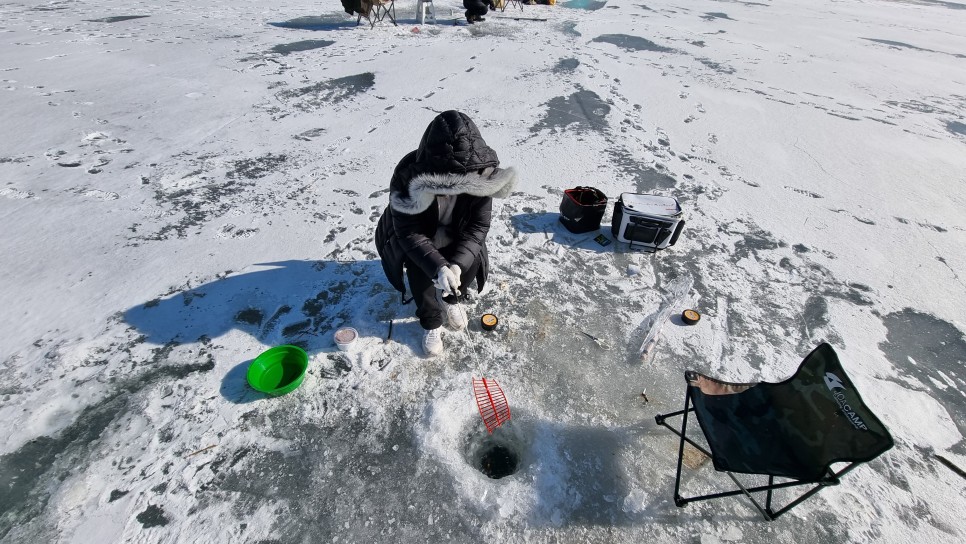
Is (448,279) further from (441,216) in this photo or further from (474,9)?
(474,9)

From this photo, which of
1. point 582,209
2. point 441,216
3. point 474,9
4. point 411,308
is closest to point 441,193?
point 441,216

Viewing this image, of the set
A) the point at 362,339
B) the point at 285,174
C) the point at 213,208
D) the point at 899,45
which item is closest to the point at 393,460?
the point at 362,339

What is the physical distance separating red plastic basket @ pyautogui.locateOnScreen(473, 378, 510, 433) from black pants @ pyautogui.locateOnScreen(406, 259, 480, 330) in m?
0.57

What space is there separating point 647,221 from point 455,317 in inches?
85.3

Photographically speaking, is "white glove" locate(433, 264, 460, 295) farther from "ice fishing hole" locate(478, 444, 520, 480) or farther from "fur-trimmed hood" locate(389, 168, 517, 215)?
"ice fishing hole" locate(478, 444, 520, 480)

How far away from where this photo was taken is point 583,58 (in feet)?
31.1

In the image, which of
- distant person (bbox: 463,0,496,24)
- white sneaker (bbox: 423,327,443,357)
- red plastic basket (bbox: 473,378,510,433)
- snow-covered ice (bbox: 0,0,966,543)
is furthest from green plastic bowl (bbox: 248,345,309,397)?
distant person (bbox: 463,0,496,24)

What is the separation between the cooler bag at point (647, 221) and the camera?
401 cm

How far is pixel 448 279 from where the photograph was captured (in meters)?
2.71

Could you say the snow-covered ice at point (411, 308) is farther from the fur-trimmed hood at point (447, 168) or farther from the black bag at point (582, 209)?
the fur-trimmed hood at point (447, 168)

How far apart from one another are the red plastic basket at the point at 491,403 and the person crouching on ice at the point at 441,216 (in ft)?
1.50

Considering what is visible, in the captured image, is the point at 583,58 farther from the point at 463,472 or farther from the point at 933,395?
the point at 463,472

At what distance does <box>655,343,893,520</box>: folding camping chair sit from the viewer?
198 cm

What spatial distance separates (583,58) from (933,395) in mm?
8833
